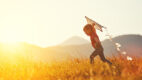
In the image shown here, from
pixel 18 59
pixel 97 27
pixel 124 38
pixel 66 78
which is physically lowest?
pixel 66 78

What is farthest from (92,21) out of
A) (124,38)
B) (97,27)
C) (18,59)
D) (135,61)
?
Result: (124,38)

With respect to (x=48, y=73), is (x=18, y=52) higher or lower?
higher

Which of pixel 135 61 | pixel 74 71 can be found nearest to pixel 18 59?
pixel 74 71

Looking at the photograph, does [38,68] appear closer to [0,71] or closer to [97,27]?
[0,71]

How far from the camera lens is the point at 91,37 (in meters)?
7.93

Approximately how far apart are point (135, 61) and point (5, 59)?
17.5ft

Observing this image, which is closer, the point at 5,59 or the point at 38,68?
the point at 38,68

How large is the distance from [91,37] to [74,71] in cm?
167

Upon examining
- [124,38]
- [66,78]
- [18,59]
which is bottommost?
[66,78]

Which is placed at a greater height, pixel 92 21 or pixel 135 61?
pixel 92 21

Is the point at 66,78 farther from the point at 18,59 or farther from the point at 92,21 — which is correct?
the point at 18,59

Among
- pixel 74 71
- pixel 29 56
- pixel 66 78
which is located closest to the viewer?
pixel 66 78

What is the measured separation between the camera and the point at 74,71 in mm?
6684

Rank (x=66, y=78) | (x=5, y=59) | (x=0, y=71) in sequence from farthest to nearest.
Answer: (x=5, y=59) → (x=0, y=71) → (x=66, y=78)
